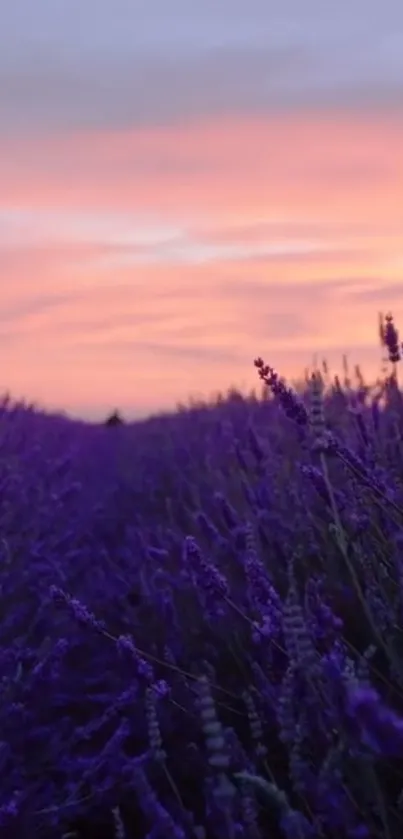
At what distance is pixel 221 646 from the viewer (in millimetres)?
3539

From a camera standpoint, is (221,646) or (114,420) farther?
(114,420)

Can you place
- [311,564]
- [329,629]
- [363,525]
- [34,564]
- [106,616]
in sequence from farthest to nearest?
1. [106,616]
2. [34,564]
3. [311,564]
4. [363,525]
5. [329,629]

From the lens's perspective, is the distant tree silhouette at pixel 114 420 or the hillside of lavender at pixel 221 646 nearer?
the hillside of lavender at pixel 221 646

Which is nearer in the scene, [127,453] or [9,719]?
[9,719]

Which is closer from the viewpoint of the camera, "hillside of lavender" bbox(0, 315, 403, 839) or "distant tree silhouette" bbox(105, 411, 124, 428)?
"hillside of lavender" bbox(0, 315, 403, 839)

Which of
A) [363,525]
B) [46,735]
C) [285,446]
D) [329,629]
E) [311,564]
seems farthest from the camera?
[285,446]

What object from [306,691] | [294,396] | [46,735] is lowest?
[46,735]

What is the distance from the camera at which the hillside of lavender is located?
190 centimetres

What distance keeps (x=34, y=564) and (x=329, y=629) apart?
68.3 inches

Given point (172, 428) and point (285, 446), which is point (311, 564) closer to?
point (285, 446)

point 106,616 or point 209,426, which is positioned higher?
point 209,426

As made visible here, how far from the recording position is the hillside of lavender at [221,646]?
1903 mm

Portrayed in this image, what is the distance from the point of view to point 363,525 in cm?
283

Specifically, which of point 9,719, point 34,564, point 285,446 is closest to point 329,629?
point 9,719
